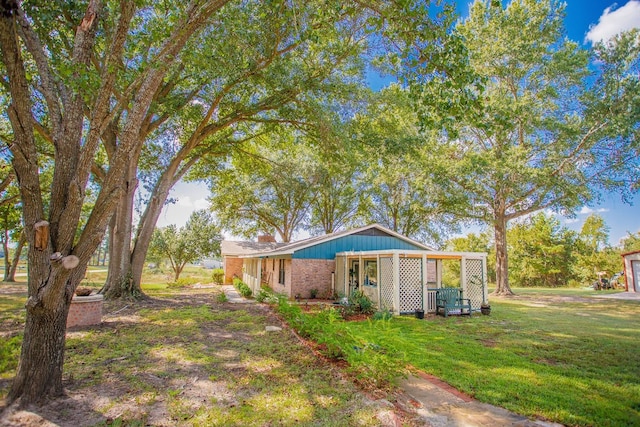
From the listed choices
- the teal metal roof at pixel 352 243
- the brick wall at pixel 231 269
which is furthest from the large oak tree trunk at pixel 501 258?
the brick wall at pixel 231 269

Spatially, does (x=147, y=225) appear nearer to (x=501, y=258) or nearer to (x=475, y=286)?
(x=475, y=286)

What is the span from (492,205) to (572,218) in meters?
4.42

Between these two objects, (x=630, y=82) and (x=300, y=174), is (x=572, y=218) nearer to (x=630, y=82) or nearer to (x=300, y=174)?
(x=630, y=82)

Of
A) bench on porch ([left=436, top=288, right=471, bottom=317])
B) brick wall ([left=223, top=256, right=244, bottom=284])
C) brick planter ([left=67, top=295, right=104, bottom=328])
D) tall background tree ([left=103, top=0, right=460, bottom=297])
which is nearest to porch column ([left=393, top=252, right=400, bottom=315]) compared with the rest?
bench on porch ([left=436, top=288, right=471, bottom=317])

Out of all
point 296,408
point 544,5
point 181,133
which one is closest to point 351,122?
point 181,133

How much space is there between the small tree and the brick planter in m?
21.2

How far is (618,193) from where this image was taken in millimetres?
17797

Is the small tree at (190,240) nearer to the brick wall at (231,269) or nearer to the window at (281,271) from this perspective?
the brick wall at (231,269)

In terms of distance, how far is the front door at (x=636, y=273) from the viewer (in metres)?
21.6

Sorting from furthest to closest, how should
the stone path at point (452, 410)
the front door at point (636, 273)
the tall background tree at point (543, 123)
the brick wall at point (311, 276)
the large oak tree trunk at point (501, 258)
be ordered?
1. the front door at point (636, 273)
2. the large oak tree trunk at point (501, 258)
3. the tall background tree at point (543, 123)
4. the brick wall at point (311, 276)
5. the stone path at point (452, 410)

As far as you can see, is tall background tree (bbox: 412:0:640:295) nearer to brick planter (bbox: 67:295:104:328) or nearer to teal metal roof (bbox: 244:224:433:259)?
teal metal roof (bbox: 244:224:433:259)

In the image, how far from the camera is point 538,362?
587cm

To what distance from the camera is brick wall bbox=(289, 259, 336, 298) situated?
15633mm

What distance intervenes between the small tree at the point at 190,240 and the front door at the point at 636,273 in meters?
31.1
